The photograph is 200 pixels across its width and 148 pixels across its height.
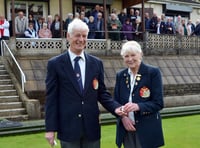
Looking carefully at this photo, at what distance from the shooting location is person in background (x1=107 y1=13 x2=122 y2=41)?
21219mm

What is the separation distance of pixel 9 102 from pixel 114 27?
322 inches

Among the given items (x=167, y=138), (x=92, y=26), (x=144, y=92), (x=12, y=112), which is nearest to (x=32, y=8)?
(x=92, y=26)

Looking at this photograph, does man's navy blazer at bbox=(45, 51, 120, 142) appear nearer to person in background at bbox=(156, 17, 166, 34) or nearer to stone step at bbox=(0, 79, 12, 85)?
stone step at bbox=(0, 79, 12, 85)

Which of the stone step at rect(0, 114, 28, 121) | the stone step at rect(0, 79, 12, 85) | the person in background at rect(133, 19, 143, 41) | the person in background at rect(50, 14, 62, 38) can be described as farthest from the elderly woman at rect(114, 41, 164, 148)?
the person in background at rect(133, 19, 143, 41)

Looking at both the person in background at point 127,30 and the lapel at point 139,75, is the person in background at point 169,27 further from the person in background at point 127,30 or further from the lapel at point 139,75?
the lapel at point 139,75

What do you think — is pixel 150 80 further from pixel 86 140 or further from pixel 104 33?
pixel 104 33

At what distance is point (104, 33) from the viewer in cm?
2105

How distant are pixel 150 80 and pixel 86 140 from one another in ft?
3.46

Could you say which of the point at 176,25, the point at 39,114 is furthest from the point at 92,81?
the point at 176,25

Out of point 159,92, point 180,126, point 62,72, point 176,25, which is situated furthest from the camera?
point 176,25

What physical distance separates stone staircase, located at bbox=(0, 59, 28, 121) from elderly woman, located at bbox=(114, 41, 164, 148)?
30.3 ft

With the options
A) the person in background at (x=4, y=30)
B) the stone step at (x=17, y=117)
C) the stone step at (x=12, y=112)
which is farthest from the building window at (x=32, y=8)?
the stone step at (x=17, y=117)

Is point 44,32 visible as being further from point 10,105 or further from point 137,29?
point 137,29

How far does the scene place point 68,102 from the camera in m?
4.77
